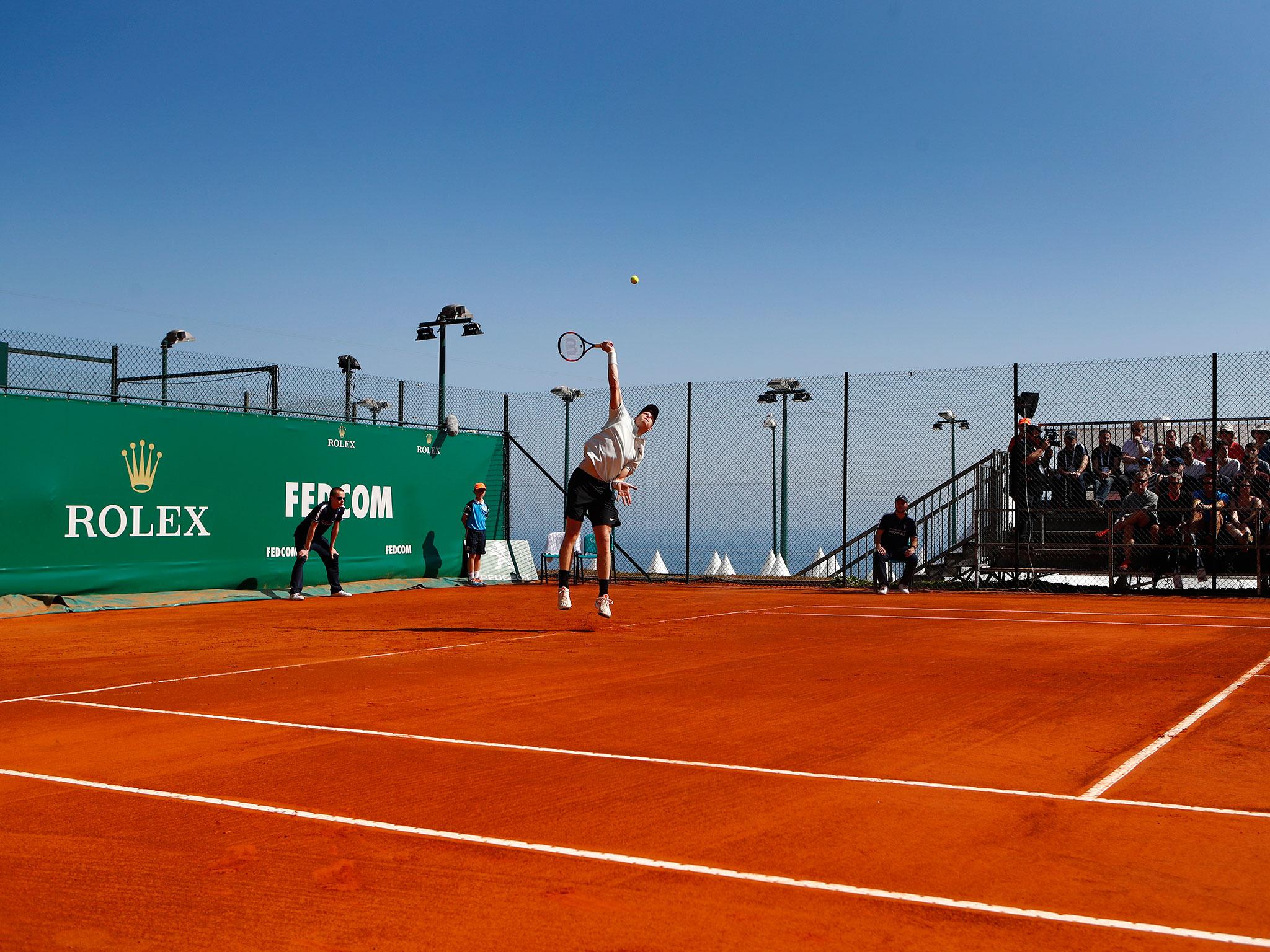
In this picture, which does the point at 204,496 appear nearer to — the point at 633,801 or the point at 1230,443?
the point at 633,801

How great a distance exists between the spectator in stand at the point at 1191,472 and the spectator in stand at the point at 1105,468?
2.65 ft

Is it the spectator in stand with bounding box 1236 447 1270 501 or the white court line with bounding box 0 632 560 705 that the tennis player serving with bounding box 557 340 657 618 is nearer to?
the white court line with bounding box 0 632 560 705

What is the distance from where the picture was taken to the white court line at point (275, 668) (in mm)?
6184

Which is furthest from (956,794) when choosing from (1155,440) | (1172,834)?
(1155,440)

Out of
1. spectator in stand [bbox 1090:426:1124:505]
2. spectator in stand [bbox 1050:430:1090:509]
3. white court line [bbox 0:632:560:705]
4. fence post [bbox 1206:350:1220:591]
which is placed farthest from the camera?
spectator in stand [bbox 1050:430:1090:509]

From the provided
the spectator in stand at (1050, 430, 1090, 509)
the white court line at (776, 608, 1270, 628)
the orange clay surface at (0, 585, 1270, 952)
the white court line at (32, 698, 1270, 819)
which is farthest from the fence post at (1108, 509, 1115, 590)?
the white court line at (32, 698, 1270, 819)

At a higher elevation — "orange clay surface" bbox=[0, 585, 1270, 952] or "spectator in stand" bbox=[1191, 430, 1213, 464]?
"spectator in stand" bbox=[1191, 430, 1213, 464]

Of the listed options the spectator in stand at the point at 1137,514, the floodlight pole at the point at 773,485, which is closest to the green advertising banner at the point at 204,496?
the floodlight pole at the point at 773,485

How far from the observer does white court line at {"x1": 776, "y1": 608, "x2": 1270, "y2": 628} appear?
10.3 meters

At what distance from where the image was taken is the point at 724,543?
20.1m

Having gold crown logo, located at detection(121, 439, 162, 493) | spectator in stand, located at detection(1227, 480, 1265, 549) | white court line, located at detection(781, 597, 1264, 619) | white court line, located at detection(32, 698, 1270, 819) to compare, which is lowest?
white court line, located at detection(781, 597, 1264, 619)

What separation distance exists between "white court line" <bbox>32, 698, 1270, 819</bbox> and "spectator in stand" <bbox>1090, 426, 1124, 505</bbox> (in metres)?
13.0

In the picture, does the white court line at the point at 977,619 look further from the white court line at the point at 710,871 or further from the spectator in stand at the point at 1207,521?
the white court line at the point at 710,871

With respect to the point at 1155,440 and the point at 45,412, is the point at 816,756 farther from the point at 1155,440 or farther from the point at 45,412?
the point at 1155,440
